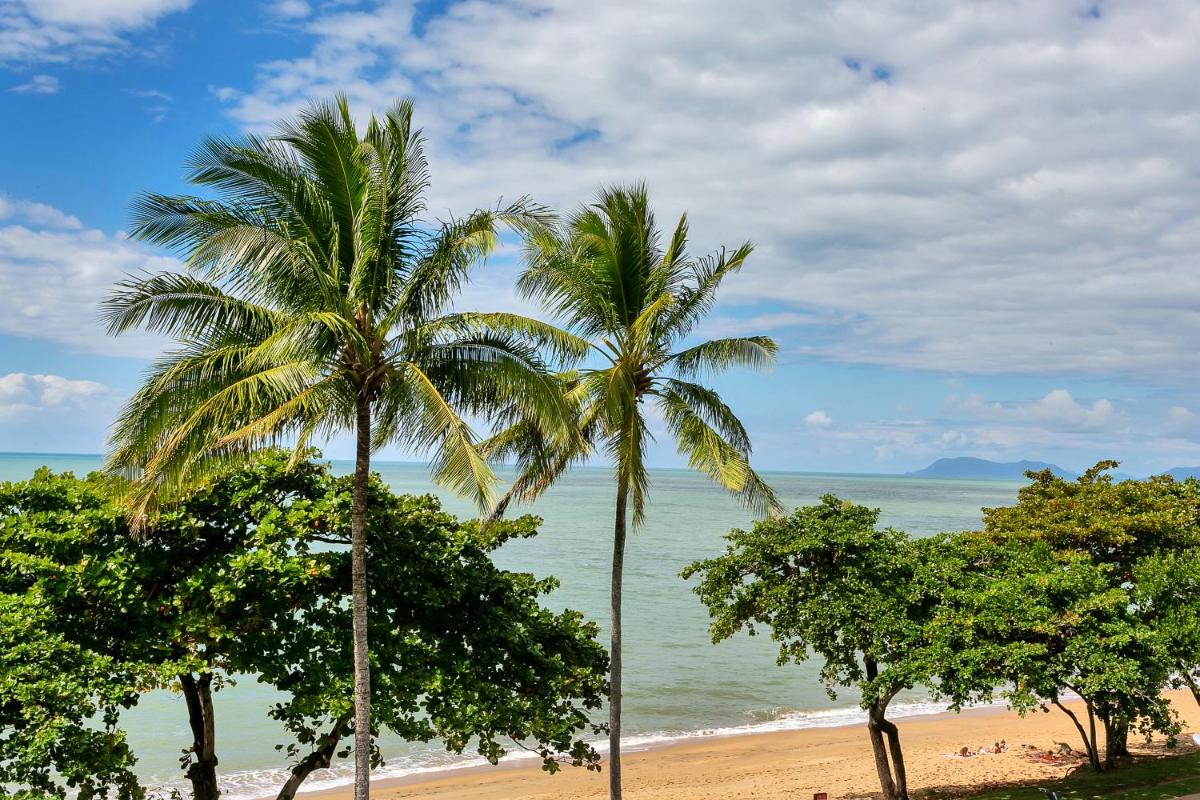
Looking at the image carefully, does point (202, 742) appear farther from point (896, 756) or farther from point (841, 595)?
point (896, 756)

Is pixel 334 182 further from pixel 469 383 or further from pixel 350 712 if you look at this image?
pixel 350 712

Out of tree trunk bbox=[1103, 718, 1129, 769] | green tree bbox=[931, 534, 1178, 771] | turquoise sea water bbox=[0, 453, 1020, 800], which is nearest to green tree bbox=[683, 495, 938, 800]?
green tree bbox=[931, 534, 1178, 771]

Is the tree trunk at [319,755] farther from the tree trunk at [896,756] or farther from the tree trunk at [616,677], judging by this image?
the tree trunk at [896,756]

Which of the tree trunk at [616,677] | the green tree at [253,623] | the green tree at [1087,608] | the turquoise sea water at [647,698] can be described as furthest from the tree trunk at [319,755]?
the turquoise sea water at [647,698]

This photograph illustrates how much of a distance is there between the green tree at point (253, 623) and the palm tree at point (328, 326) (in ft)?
3.41

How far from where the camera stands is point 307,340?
9133 mm

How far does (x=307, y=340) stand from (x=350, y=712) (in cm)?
445

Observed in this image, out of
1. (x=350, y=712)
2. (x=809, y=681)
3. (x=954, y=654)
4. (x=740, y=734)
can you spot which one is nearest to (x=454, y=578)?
(x=350, y=712)

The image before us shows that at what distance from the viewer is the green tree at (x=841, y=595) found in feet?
42.5

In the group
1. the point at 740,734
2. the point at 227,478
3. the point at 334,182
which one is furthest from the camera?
the point at 740,734

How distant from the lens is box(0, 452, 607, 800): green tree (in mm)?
9312

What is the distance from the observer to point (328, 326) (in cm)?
890

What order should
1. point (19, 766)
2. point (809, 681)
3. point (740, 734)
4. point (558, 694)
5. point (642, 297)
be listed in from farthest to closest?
point (809, 681) < point (740, 734) < point (642, 297) < point (558, 694) < point (19, 766)

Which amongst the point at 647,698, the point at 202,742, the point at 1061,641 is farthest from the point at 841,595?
the point at 647,698
